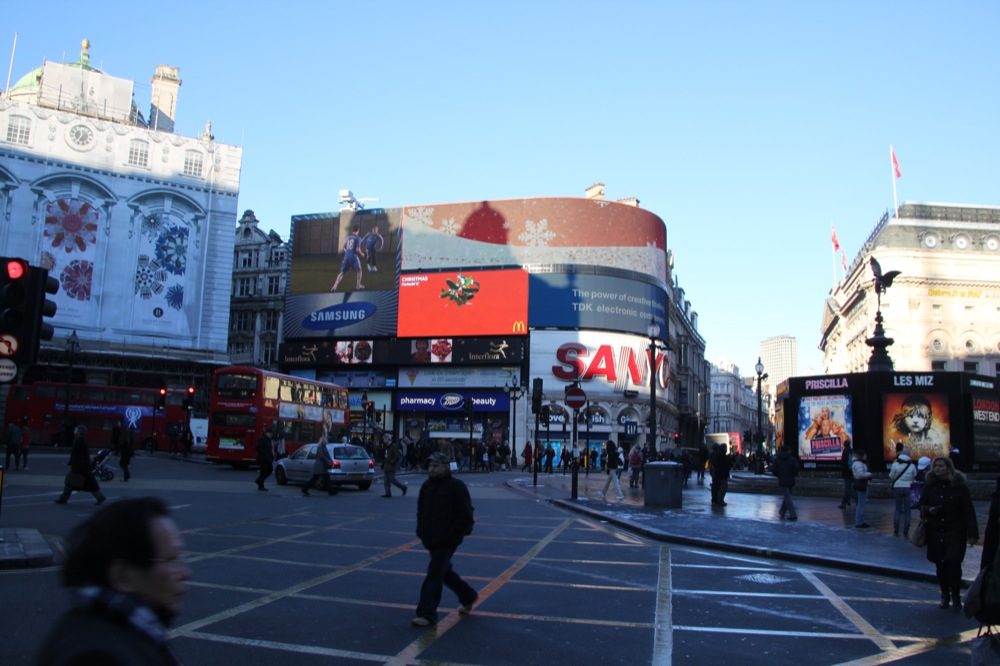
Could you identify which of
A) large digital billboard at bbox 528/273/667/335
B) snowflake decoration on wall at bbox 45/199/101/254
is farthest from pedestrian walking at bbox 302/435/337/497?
snowflake decoration on wall at bbox 45/199/101/254

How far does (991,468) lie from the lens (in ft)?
87.6

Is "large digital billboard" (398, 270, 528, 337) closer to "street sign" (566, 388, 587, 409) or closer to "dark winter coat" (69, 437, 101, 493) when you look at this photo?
"street sign" (566, 388, 587, 409)

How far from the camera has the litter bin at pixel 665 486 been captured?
19.6 m

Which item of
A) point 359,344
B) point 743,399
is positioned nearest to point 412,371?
point 359,344

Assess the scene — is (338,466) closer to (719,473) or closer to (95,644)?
(719,473)

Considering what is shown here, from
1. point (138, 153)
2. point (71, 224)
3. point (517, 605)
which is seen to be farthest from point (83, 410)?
point (517, 605)

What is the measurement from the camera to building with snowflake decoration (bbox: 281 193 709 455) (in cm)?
6169

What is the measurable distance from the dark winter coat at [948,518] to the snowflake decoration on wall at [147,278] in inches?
2290

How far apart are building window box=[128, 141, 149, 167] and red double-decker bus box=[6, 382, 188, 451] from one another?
23.7m

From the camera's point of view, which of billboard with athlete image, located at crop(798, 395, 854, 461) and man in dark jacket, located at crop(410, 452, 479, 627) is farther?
billboard with athlete image, located at crop(798, 395, 854, 461)

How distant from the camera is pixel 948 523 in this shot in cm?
859

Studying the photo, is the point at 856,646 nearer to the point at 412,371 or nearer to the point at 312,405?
the point at 312,405

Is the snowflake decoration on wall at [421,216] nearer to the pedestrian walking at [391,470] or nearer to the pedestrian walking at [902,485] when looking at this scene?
the pedestrian walking at [391,470]

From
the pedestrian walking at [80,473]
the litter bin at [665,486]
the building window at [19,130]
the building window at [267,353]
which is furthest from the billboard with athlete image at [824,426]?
the building window at [267,353]
